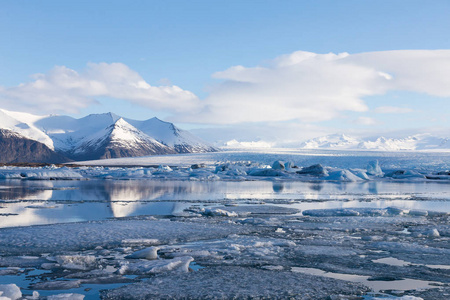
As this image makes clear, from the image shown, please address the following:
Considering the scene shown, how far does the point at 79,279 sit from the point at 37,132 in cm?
20818

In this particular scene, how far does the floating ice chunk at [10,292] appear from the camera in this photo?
159 inches

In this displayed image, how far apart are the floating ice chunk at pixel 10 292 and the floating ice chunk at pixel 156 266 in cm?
129

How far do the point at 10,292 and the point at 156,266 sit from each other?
1.79 metres

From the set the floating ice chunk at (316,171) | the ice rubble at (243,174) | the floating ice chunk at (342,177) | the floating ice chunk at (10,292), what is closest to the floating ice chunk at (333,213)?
the floating ice chunk at (10,292)

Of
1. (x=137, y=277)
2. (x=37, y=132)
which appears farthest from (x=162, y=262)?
(x=37, y=132)

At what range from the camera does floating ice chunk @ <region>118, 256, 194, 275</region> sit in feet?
17.3

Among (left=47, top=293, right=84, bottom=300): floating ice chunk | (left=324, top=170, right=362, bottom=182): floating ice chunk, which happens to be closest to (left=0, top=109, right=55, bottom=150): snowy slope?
(left=324, top=170, right=362, bottom=182): floating ice chunk

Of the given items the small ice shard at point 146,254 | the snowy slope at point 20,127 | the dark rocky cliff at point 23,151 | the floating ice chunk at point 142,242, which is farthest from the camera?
the snowy slope at point 20,127

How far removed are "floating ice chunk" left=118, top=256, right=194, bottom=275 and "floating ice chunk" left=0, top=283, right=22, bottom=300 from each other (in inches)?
50.6

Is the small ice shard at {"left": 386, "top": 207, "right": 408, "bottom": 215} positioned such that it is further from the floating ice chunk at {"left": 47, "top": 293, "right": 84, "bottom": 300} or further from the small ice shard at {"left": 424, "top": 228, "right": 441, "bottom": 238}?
the floating ice chunk at {"left": 47, "top": 293, "right": 84, "bottom": 300}

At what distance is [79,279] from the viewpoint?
4.90 m

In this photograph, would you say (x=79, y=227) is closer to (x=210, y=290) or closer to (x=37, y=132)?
(x=210, y=290)

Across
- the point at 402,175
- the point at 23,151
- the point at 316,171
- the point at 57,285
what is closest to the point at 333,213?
the point at 57,285

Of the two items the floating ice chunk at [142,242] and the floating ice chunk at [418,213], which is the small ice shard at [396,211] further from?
the floating ice chunk at [142,242]
